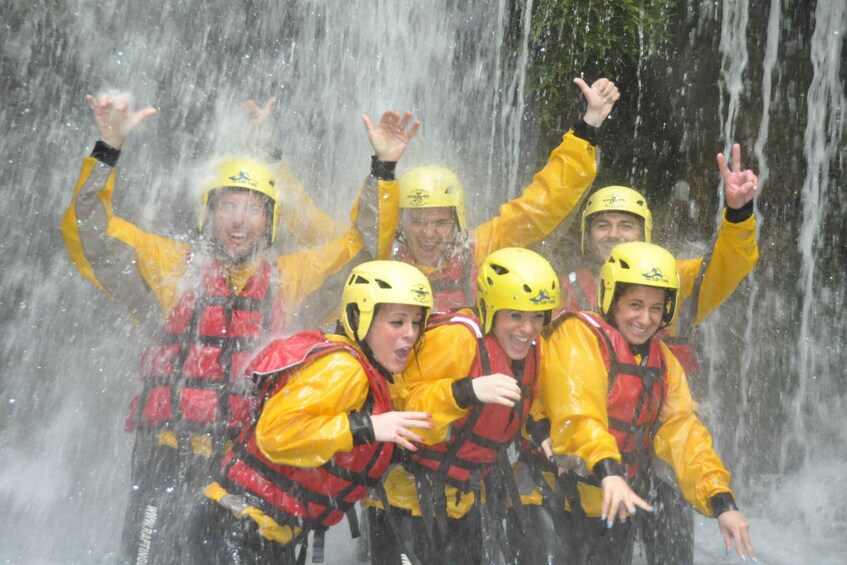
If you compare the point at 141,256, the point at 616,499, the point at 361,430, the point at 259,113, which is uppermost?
the point at 259,113

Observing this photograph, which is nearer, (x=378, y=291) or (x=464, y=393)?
(x=464, y=393)

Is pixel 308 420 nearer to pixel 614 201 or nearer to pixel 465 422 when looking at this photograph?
pixel 465 422

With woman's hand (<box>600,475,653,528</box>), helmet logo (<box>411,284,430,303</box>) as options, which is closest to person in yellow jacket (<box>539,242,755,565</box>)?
woman's hand (<box>600,475,653,528</box>)

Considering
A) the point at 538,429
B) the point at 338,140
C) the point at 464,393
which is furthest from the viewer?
the point at 338,140

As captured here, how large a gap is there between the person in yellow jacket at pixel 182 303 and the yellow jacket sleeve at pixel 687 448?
198 centimetres

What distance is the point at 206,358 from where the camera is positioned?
14.3 feet

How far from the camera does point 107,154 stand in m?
4.40

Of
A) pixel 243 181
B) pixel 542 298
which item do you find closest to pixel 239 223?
pixel 243 181

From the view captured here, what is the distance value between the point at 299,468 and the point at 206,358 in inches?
41.6

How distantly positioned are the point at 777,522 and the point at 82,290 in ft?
24.1

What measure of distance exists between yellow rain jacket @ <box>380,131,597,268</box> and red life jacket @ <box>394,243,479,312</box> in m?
0.08

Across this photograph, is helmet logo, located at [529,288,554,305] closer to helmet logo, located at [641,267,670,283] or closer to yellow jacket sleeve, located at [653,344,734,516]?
helmet logo, located at [641,267,670,283]

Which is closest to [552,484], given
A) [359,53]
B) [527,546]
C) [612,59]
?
[527,546]

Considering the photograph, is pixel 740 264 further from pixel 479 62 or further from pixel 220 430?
pixel 479 62
